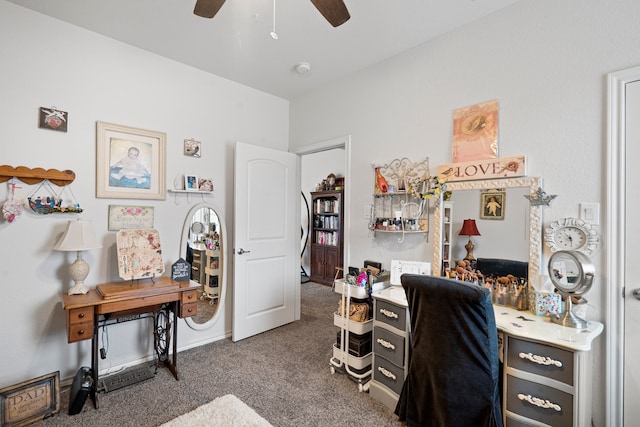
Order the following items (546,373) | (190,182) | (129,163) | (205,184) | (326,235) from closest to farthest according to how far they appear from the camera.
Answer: (546,373) → (129,163) → (190,182) → (205,184) → (326,235)

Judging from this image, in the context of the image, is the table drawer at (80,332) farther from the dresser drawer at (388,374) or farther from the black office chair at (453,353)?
the black office chair at (453,353)

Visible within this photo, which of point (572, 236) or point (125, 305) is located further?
point (125, 305)

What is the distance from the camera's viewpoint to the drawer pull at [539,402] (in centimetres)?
141

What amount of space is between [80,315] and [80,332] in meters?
0.11

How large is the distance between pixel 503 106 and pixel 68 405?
362 centimetres

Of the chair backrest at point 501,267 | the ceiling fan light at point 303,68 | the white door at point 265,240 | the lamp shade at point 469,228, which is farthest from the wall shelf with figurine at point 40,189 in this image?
the chair backrest at point 501,267

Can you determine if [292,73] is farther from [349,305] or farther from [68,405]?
[68,405]

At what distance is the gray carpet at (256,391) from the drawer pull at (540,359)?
878 millimetres

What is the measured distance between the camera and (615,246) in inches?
64.2

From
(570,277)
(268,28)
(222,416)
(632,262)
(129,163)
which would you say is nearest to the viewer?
(632,262)

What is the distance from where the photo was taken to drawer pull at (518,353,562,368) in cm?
141

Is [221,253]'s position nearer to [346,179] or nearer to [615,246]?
[346,179]

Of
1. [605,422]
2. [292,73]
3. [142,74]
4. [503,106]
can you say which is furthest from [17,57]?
[605,422]

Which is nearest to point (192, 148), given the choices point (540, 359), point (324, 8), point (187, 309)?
point (187, 309)
